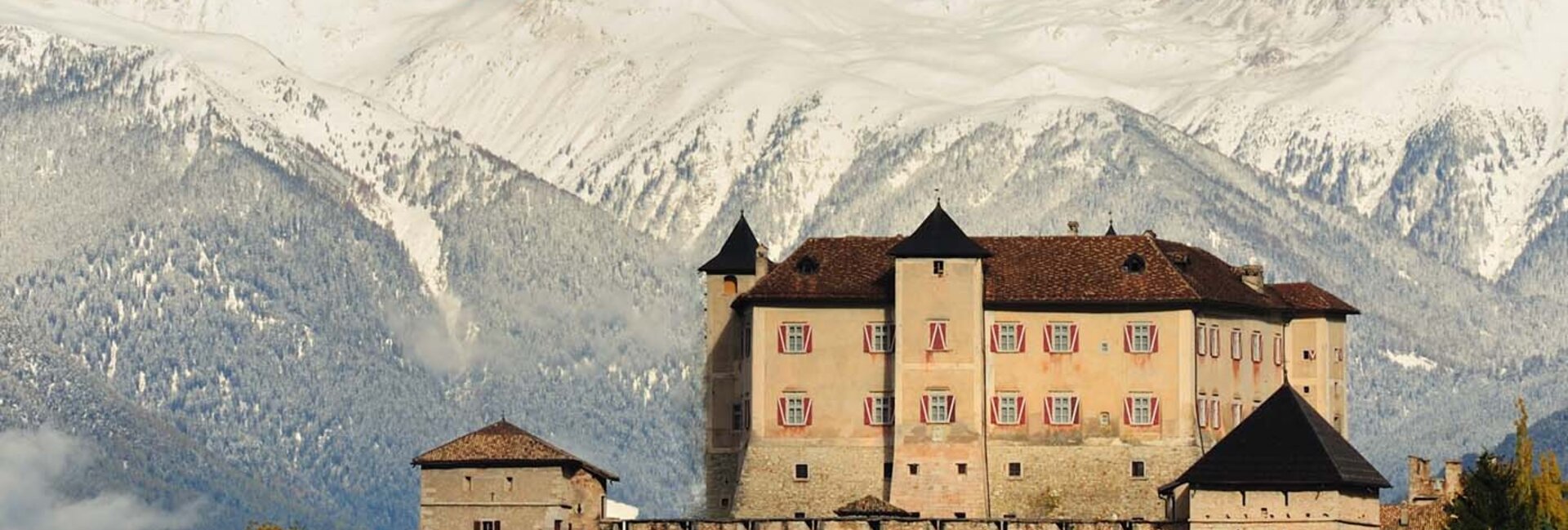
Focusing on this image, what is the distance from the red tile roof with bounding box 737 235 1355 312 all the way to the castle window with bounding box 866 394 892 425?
3165 millimetres

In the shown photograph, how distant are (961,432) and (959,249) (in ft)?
20.0

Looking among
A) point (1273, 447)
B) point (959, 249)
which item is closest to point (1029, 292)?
point (959, 249)

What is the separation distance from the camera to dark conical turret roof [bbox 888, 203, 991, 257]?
7564 inches

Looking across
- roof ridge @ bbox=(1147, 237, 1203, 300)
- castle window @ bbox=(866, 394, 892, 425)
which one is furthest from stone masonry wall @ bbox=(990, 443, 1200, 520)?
roof ridge @ bbox=(1147, 237, 1203, 300)

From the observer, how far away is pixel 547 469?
186m

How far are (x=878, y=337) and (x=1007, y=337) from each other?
4319 mm

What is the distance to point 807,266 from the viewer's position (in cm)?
19650

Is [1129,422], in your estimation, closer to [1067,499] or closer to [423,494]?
[1067,499]

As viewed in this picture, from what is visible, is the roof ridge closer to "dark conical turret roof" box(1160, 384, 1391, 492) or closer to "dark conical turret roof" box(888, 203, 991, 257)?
"dark conical turret roof" box(888, 203, 991, 257)

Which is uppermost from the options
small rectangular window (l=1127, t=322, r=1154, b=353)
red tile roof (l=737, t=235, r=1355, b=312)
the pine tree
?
red tile roof (l=737, t=235, r=1355, b=312)

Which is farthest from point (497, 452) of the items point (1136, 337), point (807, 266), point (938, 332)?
point (1136, 337)

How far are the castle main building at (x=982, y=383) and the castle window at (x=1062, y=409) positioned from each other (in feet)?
0.18

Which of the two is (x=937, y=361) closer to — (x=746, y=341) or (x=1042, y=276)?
(x=1042, y=276)

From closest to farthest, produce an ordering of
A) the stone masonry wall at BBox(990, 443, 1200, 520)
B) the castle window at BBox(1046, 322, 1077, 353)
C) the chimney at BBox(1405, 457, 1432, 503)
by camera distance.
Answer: the chimney at BBox(1405, 457, 1432, 503)
the stone masonry wall at BBox(990, 443, 1200, 520)
the castle window at BBox(1046, 322, 1077, 353)
